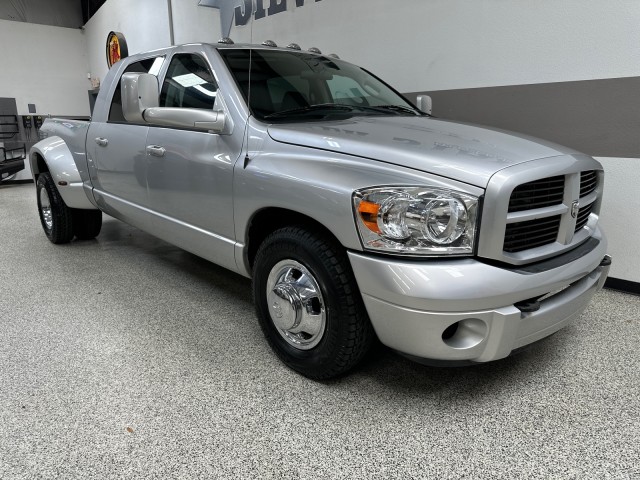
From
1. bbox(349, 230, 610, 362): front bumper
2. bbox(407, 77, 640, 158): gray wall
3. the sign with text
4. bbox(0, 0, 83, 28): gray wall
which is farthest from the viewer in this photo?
bbox(0, 0, 83, 28): gray wall

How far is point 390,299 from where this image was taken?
1.56m

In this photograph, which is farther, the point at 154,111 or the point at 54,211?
the point at 54,211

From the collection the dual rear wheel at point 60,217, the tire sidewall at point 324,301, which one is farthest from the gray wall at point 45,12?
the tire sidewall at point 324,301

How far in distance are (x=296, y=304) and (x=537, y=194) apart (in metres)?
1.05

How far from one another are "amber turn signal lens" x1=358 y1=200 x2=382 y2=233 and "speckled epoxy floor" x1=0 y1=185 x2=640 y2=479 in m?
0.77

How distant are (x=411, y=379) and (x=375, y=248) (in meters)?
0.79

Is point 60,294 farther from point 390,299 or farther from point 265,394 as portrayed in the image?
point 390,299

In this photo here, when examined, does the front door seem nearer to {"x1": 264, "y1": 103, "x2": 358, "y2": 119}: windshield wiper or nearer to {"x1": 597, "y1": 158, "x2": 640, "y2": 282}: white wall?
{"x1": 264, "y1": 103, "x2": 358, "y2": 119}: windshield wiper

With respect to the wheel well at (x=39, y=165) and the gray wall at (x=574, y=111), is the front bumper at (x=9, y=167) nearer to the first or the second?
the wheel well at (x=39, y=165)

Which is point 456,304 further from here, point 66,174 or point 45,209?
point 45,209

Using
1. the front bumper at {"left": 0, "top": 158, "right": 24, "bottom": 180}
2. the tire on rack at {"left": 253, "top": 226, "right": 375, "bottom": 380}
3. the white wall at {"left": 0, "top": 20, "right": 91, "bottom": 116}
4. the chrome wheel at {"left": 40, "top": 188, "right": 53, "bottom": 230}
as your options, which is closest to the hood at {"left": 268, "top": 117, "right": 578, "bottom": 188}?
the tire on rack at {"left": 253, "top": 226, "right": 375, "bottom": 380}

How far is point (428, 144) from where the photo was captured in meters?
1.74

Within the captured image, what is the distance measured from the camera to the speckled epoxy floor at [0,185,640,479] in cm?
153

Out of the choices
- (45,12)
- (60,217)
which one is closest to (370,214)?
(60,217)
